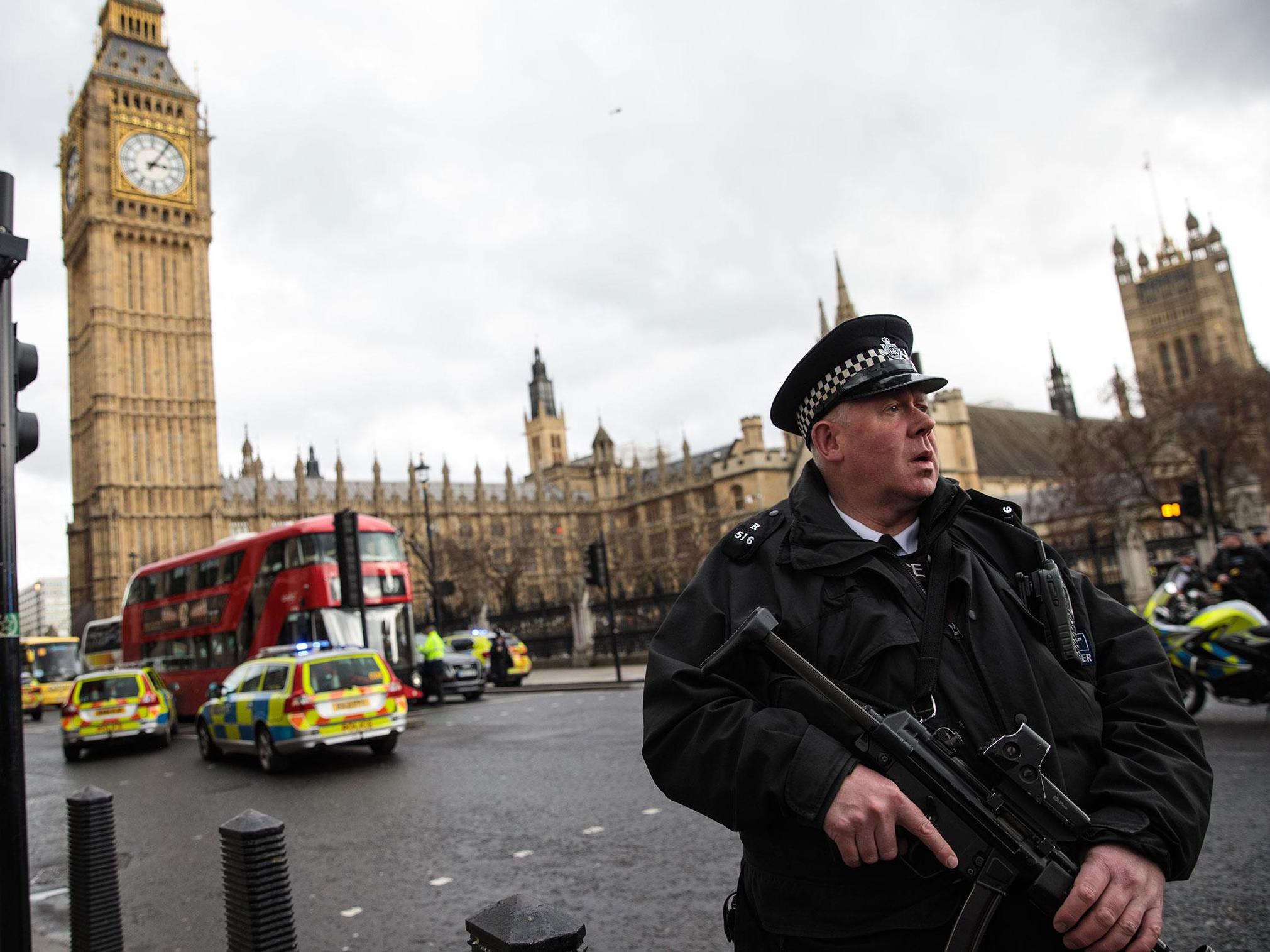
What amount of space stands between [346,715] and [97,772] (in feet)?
14.7

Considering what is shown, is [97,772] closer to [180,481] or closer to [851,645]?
[851,645]

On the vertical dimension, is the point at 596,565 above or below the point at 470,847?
above

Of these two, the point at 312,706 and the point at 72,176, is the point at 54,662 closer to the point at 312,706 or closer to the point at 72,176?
the point at 312,706

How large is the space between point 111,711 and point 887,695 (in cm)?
1540

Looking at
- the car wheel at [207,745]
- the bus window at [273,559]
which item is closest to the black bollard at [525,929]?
the car wheel at [207,745]

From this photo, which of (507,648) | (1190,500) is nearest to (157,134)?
(507,648)

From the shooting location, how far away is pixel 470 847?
6.13 m

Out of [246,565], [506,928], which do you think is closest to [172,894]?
[506,928]

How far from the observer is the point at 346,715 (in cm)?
1062

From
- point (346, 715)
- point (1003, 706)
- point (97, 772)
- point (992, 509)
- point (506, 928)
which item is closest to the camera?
point (1003, 706)

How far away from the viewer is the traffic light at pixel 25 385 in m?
4.02

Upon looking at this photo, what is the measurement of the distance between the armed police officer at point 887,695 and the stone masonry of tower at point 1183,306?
88.6 meters

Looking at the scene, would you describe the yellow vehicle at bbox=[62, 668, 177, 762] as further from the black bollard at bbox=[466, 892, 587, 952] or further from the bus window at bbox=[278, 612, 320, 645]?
the black bollard at bbox=[466, 892, 587, 952]

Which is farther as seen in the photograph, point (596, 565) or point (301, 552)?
point (596, 565)
